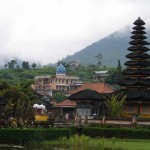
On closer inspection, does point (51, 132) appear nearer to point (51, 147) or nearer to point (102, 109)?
point (51, 147)

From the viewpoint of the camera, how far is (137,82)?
65.2 metres

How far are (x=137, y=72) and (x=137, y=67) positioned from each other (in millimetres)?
1436

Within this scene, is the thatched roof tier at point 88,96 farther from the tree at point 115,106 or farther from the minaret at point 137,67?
the minaret at point 137,67

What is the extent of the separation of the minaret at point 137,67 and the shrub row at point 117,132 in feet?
57.8

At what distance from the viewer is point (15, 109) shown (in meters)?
62.1

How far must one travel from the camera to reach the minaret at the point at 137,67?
65881 millimetres

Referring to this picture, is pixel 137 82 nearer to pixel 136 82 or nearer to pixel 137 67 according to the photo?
pixel 136 82

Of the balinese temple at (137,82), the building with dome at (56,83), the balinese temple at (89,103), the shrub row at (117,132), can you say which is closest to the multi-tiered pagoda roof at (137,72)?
the balinese temple at (137,82)

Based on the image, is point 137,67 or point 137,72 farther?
point 137,67

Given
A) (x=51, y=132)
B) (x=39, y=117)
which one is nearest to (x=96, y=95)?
(x=39, y=117)

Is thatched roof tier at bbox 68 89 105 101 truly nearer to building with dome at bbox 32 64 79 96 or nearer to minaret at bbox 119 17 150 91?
minaret at bbox 119 17 150 91

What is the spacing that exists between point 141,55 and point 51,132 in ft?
94.0

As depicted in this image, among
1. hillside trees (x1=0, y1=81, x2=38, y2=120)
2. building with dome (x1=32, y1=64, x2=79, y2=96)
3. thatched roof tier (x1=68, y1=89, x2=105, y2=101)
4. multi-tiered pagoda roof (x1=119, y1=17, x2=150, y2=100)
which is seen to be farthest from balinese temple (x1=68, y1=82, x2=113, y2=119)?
building with dome (x1=32, y1=64, x2=79, y2=96)

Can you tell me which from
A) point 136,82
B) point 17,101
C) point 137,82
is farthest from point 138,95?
point 17,101
